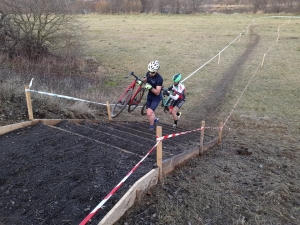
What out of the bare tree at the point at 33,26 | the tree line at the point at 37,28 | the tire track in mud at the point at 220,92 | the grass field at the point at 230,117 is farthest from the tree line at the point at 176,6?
the bare tree at the point at 33,26

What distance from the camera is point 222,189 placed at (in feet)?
16.2

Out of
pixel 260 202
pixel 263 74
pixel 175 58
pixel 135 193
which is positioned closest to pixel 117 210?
pixel 135 193

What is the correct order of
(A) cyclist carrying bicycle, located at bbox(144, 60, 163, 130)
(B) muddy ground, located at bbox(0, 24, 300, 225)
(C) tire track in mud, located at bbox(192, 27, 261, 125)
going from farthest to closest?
(C) tire track in mud, located at bbox(192, 27, 261, 125)
(A) cyclist carrying bicycle, located at bbox(144, 60, 163, 130)
(B) muddy ground, located at bbox(0, 24, 300, 225)

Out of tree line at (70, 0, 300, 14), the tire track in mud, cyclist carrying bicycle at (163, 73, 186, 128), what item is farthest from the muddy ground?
tree line at (70, 0, 300, 14)

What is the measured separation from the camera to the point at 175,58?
2056 centimetres

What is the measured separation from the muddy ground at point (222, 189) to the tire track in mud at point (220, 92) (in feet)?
9.34

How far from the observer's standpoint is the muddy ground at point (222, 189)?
378cm

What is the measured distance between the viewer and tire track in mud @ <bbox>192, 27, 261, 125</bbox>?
36.7 ft

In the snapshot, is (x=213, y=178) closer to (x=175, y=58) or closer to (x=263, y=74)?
(x=263, y=74)

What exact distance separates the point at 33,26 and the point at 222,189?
13987 mm

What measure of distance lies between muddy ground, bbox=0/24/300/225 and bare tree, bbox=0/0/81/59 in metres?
9.19

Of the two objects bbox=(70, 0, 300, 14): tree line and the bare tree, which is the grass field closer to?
the bare tree

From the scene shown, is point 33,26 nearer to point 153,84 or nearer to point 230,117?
point 153,84

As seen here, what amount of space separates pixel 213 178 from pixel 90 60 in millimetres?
14875
